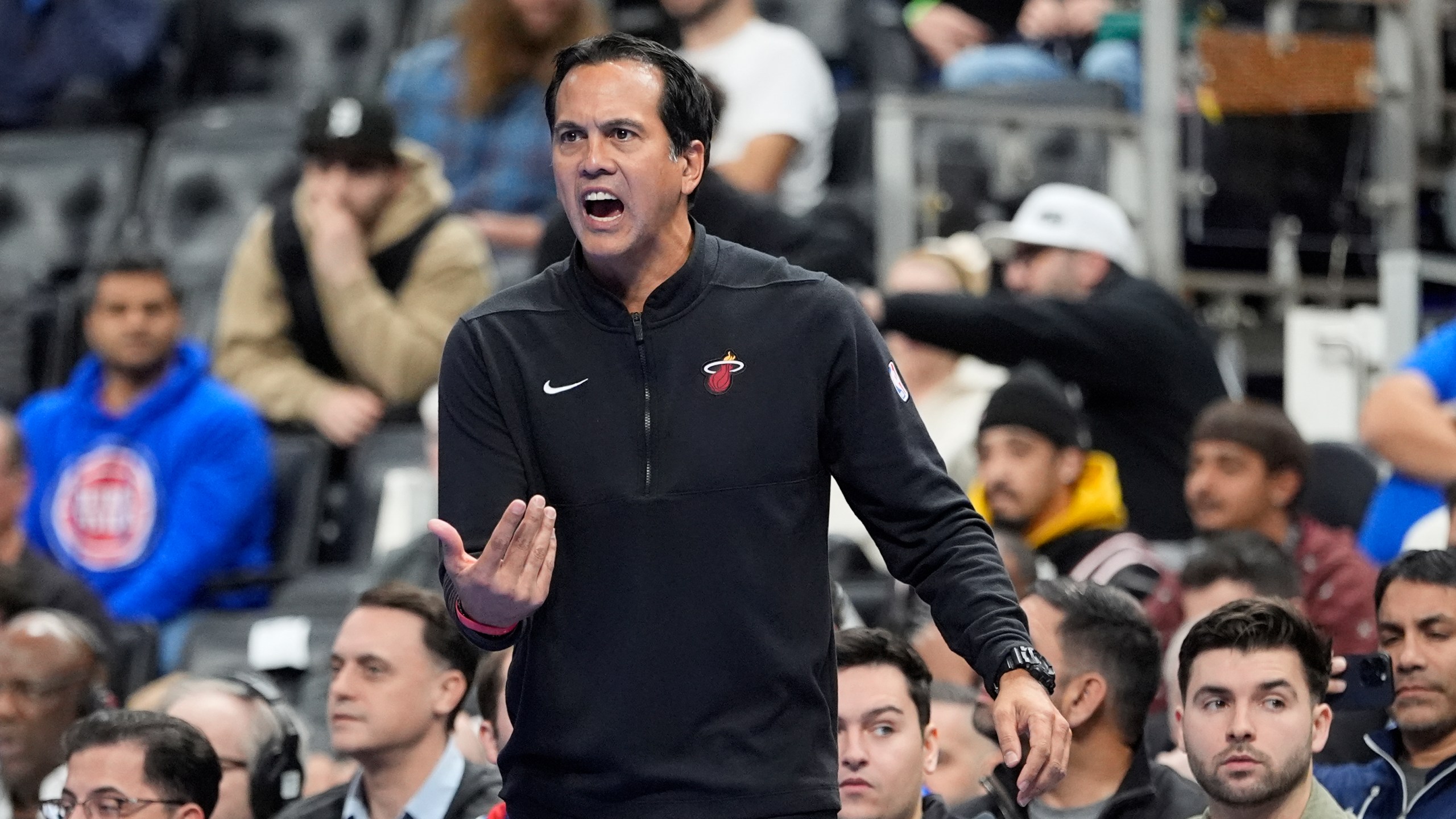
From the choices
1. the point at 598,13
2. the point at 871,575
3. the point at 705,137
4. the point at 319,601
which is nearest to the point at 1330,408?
the point at 871,575

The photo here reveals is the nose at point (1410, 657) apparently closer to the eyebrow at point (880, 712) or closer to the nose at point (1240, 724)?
the nose at point (1240, 724)

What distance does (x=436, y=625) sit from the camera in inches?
183

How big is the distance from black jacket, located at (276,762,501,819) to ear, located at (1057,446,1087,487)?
183 centimetres

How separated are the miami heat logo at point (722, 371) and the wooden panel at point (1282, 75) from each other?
4656 millimetres

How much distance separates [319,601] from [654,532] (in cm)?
357

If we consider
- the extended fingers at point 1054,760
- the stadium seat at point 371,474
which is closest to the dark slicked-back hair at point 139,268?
the stadium seat at point 371,474

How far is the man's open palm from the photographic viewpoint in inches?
99.8

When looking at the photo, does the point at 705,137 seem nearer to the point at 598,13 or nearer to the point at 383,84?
the point at 598,13

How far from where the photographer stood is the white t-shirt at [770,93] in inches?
283

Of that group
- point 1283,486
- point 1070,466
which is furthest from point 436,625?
point 1283,486

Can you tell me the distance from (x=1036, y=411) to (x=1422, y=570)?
1.73 m

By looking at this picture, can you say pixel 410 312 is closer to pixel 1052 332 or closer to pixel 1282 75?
pixel 1052 332

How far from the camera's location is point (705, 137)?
290cm

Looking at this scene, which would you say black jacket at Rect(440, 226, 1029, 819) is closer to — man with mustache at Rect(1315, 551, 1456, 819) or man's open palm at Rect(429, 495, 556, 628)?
man's open palm at Rect(429, 495, 556, 628)
